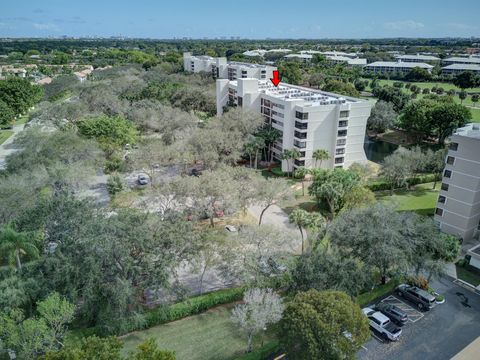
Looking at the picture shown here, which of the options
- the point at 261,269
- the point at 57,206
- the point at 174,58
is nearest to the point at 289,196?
the point at 261,269

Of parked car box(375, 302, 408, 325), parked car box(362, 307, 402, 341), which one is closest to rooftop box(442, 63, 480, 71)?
parked car box(375, 302, 408, 325)

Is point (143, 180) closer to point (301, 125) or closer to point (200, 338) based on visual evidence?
point (301, 125)

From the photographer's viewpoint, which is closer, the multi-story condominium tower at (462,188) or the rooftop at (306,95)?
the multi-story condominium tower at (462,188)

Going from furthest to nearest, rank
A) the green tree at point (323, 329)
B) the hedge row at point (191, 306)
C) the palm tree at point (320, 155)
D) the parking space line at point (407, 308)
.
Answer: the palm tree at point (320, 155) → the parking space line at point (407, 308) → the hedge row at point (191, 306) → the green tree at point (323, 329)

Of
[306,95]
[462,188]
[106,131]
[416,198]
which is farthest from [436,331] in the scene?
[106,131]

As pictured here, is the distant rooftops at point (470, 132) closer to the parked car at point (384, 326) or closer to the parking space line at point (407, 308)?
the parking space line at point (407, 308)

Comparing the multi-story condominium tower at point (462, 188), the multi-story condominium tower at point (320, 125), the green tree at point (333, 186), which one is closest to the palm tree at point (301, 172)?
the multi-story condominium tower at point (320, 125)
